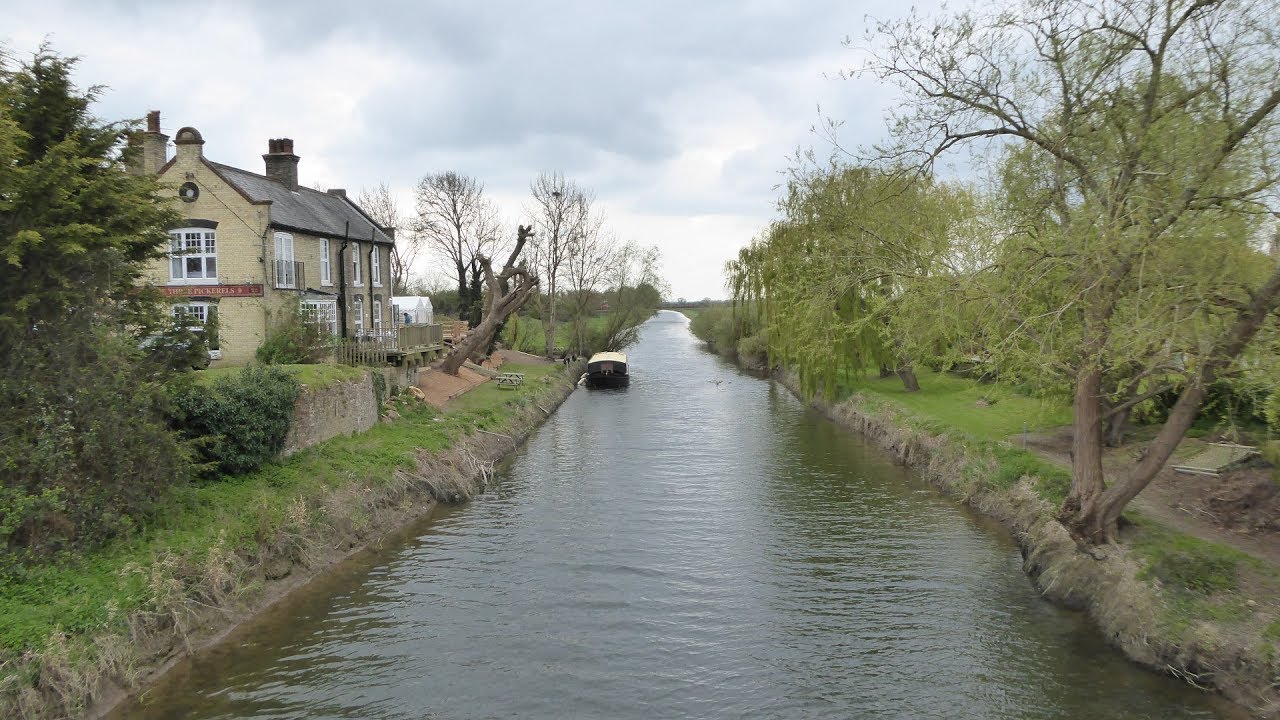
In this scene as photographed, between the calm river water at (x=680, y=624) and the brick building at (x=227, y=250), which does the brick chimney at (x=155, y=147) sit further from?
the calm river water at (x=680, y=624)

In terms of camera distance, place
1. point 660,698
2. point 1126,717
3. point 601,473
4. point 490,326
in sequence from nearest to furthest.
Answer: point 1126,717 < point 660,698 < point 601,473 < point 490,326

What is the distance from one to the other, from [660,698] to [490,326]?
28.3m

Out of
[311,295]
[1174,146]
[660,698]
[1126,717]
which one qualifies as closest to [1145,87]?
[1174,146]

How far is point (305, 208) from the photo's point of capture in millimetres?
34531

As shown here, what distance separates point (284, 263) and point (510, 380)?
1233 cm

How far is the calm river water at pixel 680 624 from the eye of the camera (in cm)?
1160

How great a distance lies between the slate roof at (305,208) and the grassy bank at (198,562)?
1080 centimetres

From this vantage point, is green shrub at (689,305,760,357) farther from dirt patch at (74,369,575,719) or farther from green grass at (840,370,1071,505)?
dirt patch at (74,369,575,719)

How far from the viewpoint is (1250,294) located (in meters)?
12.0

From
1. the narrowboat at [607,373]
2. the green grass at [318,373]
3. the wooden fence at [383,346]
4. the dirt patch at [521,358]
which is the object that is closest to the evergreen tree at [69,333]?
the green grass at [318,373]

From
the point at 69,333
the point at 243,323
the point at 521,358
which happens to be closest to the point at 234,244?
the point at 243,323

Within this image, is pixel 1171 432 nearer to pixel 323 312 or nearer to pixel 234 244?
pixel 234 244

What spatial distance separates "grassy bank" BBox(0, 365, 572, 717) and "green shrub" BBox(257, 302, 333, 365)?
376cm

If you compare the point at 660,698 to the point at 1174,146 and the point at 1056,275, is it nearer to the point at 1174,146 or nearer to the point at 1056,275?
the point at 1056,275
